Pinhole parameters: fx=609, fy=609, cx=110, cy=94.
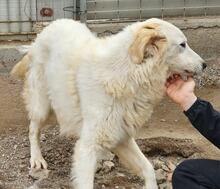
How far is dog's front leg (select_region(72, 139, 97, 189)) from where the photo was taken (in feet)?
14.2

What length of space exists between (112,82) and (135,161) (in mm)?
738

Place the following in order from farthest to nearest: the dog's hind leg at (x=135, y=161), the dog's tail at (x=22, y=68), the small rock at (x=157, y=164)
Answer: the dog's tail at (x=22, y=68)
the small rock at (x=157, y=164)
the dog's hind leg at (x=135, y=161)

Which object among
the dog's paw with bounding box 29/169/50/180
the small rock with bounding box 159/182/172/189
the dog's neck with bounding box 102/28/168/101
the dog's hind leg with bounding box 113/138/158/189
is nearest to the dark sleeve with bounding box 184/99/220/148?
the dog's neck with bounding box 102/28/168/101

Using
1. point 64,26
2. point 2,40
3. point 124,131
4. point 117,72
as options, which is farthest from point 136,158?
point 2,40

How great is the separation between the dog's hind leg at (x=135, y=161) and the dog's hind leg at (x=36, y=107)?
77 centimetres

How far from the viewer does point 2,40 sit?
7.32 metres

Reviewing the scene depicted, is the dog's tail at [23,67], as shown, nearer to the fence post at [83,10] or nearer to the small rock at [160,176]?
the small rock at [160,176]

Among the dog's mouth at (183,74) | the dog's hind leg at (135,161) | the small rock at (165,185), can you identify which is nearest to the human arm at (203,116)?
the dog's mouth at (183,74)

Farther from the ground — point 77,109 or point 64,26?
point 64,26

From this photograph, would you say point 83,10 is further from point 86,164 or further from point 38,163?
point 86,164

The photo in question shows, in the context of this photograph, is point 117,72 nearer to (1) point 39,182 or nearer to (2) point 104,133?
(2) point 104,133

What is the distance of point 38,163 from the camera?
5098mm

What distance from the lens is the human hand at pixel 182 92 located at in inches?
134

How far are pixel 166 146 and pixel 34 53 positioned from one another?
141cm
